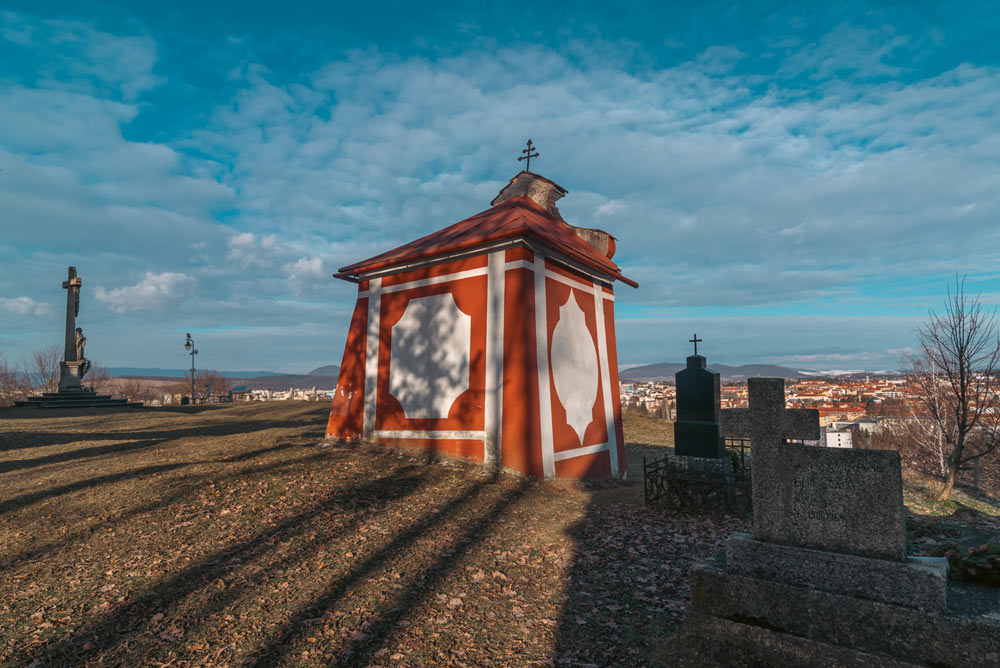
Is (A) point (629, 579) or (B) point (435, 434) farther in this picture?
(B) point (435, 434)

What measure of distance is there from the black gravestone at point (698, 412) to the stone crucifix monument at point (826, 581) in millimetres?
6144

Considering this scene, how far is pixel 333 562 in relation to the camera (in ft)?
20.1

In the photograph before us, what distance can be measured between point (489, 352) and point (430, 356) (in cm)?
185

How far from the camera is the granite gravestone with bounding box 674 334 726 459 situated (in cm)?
1009

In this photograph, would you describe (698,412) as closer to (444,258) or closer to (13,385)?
(444,258)

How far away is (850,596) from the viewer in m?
3.63

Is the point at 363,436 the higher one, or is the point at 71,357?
the point at 71,357

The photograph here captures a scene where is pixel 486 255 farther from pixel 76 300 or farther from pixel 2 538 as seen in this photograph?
pixel 76 300

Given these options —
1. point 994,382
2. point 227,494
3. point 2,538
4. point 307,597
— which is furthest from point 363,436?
point 994,382

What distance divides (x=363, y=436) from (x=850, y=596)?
11500 millimetres

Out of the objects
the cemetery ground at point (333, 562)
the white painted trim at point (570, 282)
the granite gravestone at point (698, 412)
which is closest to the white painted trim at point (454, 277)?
the white painted trim at point (570, 282)

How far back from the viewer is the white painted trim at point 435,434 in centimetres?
1134

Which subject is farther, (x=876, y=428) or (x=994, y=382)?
(x=876, y=428)

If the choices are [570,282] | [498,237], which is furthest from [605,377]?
[498,237]
